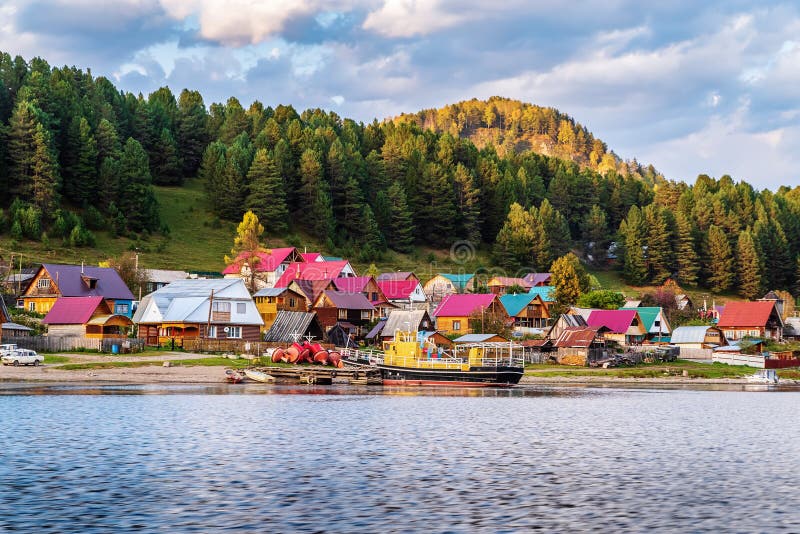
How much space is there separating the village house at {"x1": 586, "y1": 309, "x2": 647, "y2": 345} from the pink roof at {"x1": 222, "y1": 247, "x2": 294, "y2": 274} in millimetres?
47818

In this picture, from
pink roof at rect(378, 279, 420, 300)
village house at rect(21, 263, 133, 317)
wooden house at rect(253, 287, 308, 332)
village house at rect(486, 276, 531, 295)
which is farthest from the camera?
village house at rect(486, 276, 531, 295)

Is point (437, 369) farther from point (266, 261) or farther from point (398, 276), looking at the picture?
point (266, 261)

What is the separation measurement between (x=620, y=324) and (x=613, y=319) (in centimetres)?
139

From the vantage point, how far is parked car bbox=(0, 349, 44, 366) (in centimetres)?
7138

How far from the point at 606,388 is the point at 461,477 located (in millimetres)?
53515

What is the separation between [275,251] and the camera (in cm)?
14112

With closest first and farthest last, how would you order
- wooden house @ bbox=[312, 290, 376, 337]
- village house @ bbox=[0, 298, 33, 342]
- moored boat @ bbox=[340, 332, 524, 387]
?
moored boat @ bbox=[340, 332, 524, 387] → village house @ bbox=[0, 298, 33, 342] → wooden house @ bbox=[312, 290, 376, 337]

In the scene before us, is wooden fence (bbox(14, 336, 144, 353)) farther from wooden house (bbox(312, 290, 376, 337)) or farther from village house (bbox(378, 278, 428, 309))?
village house (bbox(378, 278, 428, 309))

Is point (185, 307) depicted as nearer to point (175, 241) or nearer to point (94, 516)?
point (175, 241)

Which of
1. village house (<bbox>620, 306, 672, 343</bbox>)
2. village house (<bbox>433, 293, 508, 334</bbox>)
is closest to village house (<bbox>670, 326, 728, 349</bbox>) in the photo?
village house (<bbox>620, 306, 672, 343</bbox>)

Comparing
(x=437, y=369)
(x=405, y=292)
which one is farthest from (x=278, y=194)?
(x=437, y=369)

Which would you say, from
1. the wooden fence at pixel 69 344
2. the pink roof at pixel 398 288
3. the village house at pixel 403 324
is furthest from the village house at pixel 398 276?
the wooden fence at pixel 69 344

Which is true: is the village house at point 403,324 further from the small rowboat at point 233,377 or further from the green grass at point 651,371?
the small rowboat at point 233,377

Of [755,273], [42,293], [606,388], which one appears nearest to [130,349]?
[42,293]
